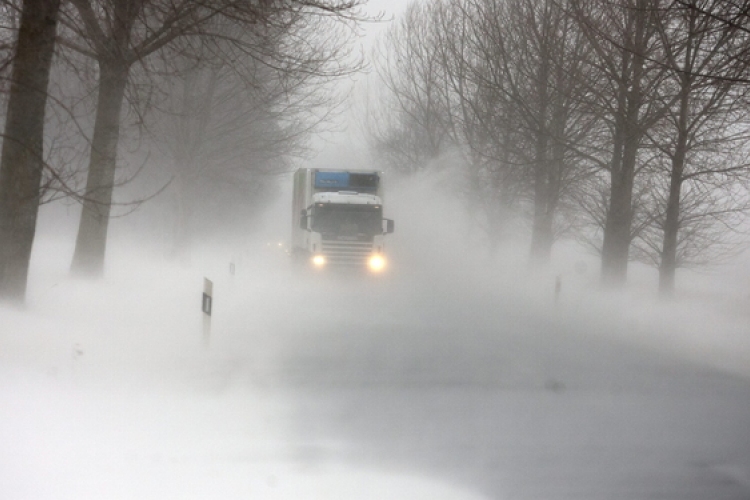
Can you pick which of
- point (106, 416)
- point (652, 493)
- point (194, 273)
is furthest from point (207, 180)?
point (652, 493)

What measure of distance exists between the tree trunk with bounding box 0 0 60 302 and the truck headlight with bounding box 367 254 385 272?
50.9 feet

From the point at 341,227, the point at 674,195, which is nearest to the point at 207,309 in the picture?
the point at 674,195

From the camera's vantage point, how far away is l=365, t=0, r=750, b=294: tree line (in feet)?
51.2

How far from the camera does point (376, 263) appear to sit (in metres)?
25.7

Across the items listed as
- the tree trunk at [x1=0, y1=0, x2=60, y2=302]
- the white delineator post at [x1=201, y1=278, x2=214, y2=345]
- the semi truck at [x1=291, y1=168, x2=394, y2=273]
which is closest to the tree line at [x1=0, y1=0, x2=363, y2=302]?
the tree trunk at [x1=0, y1=0, x2=60, y2=302]

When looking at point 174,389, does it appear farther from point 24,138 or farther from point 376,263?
point 376,263

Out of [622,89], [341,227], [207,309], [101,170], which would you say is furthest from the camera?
[341,227]

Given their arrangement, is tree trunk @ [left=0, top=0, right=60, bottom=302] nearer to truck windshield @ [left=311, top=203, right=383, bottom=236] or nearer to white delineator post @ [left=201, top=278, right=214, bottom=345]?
white delineator post @ [left=201, top=278, right=214, bottom=345]

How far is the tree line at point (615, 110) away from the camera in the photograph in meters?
15.6

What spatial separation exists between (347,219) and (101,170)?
10.9 m

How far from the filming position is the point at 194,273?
89.1ft

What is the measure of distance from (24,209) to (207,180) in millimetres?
26276

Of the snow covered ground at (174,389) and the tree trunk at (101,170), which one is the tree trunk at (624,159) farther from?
the tree trunk at (101,170)

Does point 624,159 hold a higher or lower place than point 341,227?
higher
